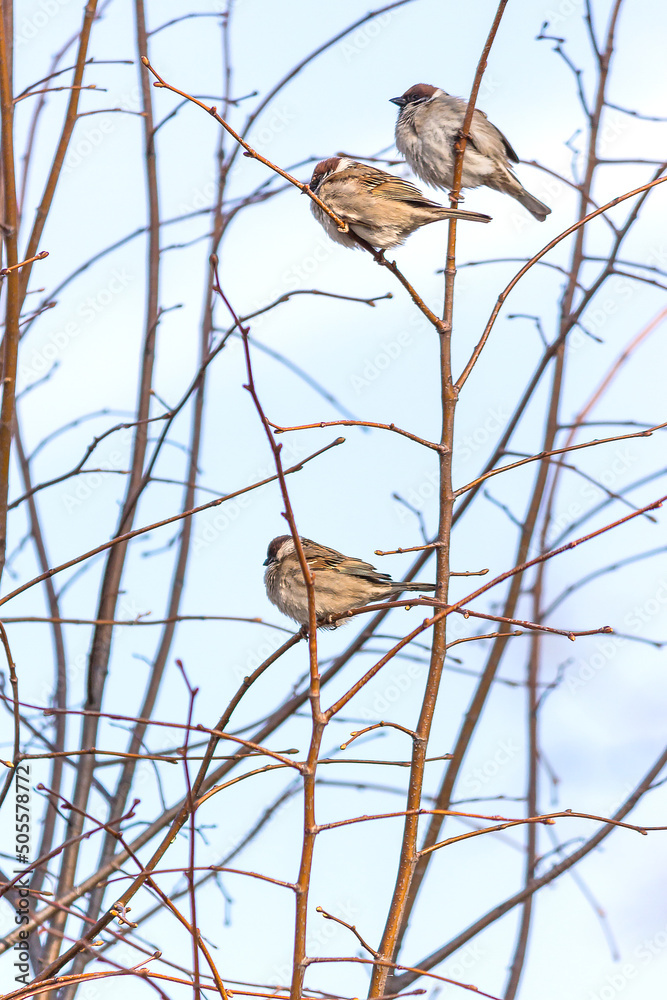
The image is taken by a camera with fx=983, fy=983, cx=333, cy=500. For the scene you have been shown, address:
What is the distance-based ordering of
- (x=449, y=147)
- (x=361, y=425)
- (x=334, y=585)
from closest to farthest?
1. (x=361, y=425)
2. (x=334, y=585)
3. (x=449, y=147)

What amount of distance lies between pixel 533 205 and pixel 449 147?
560 mm

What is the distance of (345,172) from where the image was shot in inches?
154

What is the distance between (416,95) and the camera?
4434 mm

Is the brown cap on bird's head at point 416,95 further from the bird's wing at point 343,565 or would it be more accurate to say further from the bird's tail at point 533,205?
the bird's wing at point 343,565

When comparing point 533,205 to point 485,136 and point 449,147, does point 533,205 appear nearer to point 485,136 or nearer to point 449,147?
point 485,136

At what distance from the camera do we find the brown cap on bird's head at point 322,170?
4098 mm

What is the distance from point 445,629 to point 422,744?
24 cm

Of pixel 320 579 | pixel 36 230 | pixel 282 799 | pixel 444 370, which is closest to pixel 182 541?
pixel 320 579

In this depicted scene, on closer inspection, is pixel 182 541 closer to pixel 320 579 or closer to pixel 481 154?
pixel 320 579

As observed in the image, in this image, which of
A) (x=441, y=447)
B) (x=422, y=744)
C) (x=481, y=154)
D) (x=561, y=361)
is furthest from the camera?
(x=481, y=154)

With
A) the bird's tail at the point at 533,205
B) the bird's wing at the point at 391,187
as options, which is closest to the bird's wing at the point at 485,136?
the bird's tail at the point at 533,205

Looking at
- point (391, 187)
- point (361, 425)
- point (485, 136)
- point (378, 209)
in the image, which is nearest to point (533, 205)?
point (485, 136)

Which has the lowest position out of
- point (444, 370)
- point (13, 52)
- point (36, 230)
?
point (444, 370)

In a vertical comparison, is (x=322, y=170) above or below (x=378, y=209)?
above
